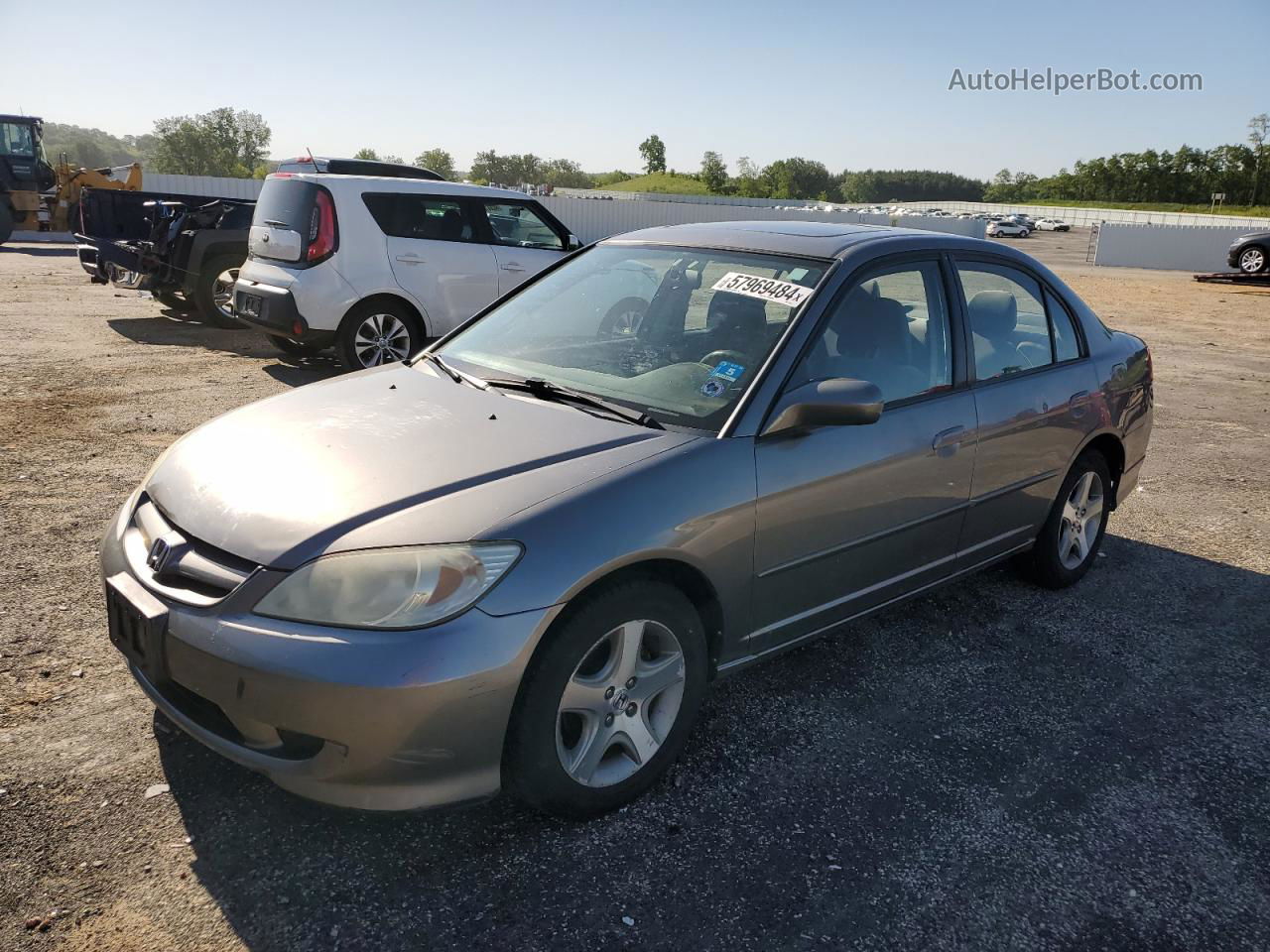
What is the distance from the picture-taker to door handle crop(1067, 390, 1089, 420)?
435 cm

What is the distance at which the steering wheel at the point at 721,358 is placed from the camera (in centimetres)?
327

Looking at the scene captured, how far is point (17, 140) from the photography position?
24.3 metres

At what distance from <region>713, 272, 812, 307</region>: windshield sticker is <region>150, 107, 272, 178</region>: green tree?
95.4 metres

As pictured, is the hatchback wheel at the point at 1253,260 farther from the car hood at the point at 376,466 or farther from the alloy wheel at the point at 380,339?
the car hood at the point at 376,466

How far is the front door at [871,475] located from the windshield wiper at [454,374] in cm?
107

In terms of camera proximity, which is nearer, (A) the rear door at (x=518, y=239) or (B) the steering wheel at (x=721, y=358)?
(B) the steering wheel at (x=721, y=358)

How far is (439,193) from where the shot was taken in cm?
912

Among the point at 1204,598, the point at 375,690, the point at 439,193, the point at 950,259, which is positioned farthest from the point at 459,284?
the point at 375,690

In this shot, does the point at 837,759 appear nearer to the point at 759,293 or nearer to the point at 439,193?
the point at 759,293

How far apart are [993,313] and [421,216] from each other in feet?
20.5

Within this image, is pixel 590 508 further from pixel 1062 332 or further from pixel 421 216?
pixel 421 216

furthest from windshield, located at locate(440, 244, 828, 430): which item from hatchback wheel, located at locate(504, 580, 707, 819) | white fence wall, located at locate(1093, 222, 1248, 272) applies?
white fence wall, located at locate(1093, 222, 1248, 272)

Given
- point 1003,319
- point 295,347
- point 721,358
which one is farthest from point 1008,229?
A: point 721,358

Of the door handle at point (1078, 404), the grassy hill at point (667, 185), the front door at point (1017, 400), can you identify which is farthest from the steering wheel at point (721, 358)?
the grassy hill at point (667, 185)
